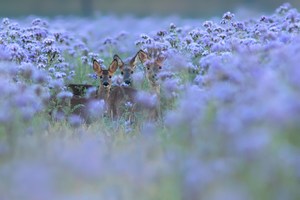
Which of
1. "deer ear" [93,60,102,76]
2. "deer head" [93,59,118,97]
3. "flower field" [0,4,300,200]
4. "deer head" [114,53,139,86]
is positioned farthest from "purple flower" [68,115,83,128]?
"deer head" [114,53,139,86]

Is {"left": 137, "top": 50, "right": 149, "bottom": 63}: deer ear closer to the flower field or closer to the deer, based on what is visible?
the deer

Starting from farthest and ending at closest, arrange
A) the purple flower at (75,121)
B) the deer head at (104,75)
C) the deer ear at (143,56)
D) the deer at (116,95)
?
the deer head at (104,75), the deer ear at (143,56), the deer at (116,95), the purple flower at (75,121)

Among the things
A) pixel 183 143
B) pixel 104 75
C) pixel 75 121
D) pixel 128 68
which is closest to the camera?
pixel 183 143

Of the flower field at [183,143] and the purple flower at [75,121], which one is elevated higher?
the flower field at [183,143]

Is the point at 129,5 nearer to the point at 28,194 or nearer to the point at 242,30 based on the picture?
the point at 242,30

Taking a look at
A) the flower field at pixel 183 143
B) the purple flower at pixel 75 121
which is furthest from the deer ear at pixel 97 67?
the flower field at pixel 183 143

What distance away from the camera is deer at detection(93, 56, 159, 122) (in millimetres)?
8422

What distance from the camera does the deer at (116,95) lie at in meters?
8.42

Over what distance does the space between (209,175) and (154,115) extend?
3.62 m

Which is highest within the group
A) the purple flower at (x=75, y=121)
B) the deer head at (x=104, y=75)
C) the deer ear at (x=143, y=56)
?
the deer ear at (x=143, y=56)

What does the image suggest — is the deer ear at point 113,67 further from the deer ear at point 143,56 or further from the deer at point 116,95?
the deer ear at point 143,56

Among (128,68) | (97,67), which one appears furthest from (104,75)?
(128,68)

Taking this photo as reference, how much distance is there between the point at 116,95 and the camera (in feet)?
29.4

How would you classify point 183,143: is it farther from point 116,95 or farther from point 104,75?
point 104,75
